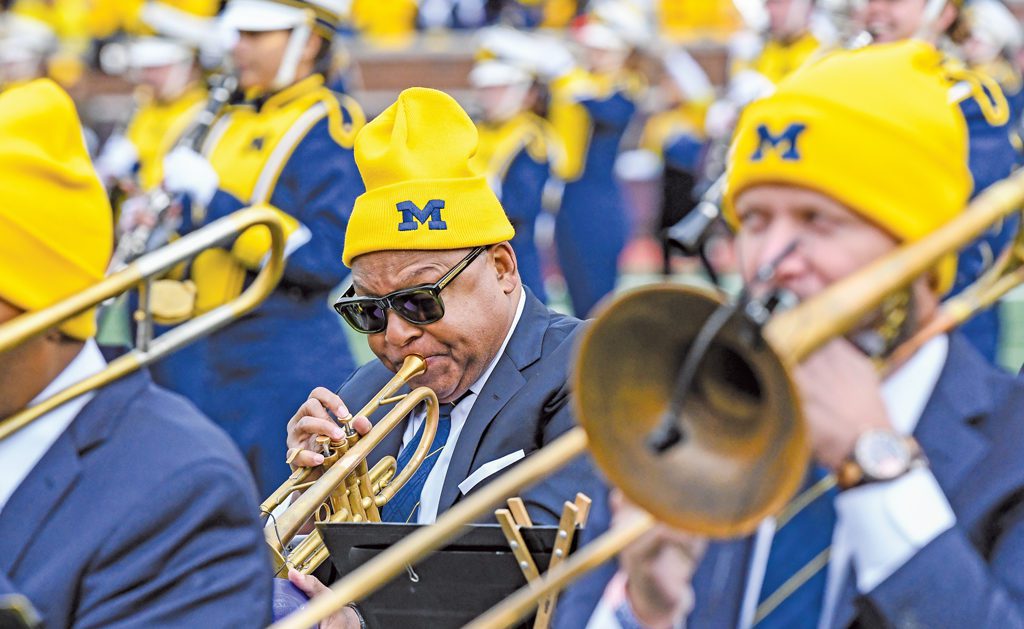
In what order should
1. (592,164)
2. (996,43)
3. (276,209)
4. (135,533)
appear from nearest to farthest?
(135,533), (276,209), (996,43), (592,164)

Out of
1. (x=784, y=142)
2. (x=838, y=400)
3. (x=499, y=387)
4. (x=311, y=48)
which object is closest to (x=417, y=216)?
(x=499, y=387)

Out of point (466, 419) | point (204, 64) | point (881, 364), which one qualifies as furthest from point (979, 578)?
point (204, 64)

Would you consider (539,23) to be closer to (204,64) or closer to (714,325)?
(204,64)

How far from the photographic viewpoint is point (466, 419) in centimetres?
351

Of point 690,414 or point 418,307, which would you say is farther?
point 418,307

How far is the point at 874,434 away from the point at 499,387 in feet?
5.16

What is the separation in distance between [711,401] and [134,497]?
31.8 inches

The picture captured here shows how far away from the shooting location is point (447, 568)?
2.99 m

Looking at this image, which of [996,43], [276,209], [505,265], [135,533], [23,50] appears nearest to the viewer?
[135,533]

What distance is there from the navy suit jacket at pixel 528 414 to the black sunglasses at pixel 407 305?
0.16 m

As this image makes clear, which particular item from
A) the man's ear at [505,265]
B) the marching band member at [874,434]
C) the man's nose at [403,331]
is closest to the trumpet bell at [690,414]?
the marching band member at [874,434]

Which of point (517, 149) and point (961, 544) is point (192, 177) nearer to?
point (517, 149)

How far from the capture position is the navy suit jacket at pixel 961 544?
80.4 inches

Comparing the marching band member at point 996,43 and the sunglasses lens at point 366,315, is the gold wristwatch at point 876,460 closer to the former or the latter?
the sunglasses lens at point 366,315
